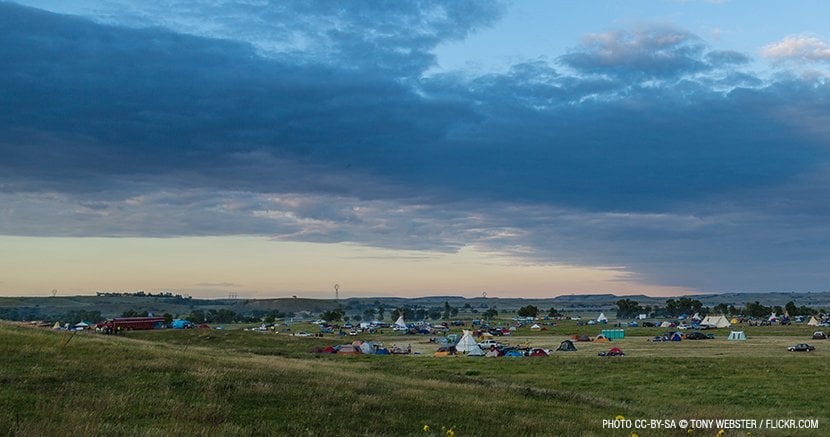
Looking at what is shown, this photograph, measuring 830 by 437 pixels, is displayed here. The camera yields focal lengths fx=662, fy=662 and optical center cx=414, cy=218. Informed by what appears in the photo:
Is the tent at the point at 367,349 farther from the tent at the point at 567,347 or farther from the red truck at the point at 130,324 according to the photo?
the red truck at the point at 130,324

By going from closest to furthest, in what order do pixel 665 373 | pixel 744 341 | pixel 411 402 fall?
1. pixel 411 402
2. pixel 665 373
3. pixel 744 341

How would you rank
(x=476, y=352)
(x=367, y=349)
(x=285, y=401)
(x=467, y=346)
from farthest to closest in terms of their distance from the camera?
(x=467, y=346)
(x=367, y=349)
(x=476, y=352)
(x=285, y=401)

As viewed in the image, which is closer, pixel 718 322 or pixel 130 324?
pixel 130 324

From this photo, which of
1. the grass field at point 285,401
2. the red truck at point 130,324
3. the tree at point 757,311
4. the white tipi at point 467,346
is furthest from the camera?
the tree at point 757,311

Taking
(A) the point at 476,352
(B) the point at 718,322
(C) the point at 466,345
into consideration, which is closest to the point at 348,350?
(C) the point at 466,345

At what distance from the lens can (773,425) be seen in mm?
23688

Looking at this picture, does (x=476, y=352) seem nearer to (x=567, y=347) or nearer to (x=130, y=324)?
(x=567, y=347)

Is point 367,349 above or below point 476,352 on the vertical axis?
above

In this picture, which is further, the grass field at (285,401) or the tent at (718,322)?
the tent at (718,322)

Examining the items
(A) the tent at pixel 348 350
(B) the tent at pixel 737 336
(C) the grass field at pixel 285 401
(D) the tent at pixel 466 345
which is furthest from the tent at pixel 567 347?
(C) the grass field at pixel 285 401

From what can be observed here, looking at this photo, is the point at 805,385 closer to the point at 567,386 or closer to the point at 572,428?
the point at 567,386

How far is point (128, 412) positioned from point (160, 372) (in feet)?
24.9

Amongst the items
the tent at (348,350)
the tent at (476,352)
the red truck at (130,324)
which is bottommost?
the tent at (476,352)

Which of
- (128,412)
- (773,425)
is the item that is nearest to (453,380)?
(773,425)
